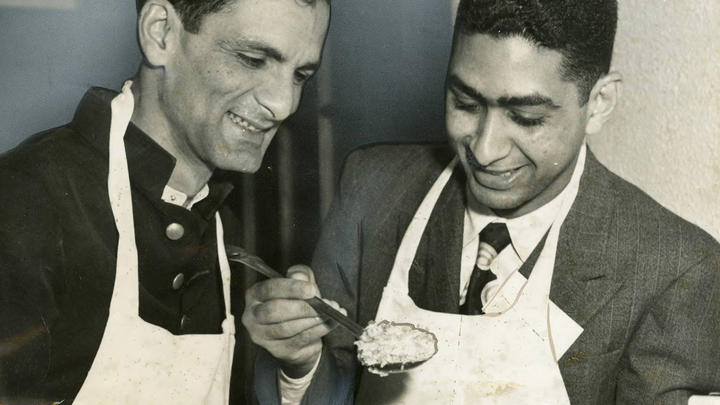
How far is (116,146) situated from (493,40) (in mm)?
493

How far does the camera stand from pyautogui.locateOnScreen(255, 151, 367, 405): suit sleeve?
1251 millimetres

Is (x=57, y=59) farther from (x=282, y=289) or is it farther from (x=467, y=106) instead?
(x=467, y=106)

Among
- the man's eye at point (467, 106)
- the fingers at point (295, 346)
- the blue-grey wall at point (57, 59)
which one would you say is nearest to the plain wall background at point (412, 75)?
the blue-grey wall at point (57, 59)

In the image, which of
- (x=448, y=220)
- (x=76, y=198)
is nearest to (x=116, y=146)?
(x=76, y=198)


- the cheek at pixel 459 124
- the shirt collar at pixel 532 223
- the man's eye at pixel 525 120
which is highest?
the man's eye at pixel 525 120

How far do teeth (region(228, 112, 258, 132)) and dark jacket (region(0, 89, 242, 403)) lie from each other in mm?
94

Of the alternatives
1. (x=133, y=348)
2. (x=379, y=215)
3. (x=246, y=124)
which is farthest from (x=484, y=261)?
(x=133, y=348)

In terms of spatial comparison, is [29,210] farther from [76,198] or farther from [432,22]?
[432,22]

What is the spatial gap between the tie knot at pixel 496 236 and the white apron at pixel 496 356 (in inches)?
2.0

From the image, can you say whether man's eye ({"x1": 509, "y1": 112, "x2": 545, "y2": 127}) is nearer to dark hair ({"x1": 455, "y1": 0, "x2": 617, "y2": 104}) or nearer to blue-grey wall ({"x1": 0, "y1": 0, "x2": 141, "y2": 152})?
dark hair ({"x1": 455, "y1": 0, "x2": 617, "y2": 104})

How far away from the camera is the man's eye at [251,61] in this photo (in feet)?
3.67

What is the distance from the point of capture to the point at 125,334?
→ 3.78 feet

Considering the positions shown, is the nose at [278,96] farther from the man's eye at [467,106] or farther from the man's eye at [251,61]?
the man's eye at [467,106]

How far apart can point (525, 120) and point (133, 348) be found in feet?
1.93
